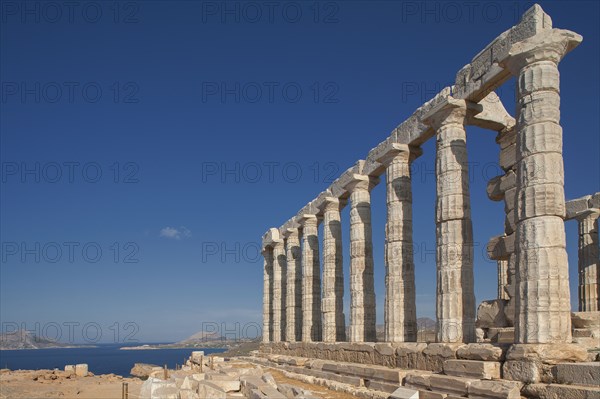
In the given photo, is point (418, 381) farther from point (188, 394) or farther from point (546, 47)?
point (546, 47)

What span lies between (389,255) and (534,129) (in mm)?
8133

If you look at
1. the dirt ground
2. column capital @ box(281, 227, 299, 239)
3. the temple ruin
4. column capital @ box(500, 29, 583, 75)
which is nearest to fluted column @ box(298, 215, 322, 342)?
the temple ruin

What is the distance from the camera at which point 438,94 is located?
18125mm

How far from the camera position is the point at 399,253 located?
Result: 806 inches

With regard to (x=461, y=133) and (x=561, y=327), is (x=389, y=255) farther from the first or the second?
(x=561, y=327)

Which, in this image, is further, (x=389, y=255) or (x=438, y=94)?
(x=389, y=255)

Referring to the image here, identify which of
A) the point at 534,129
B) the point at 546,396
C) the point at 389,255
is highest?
the point at 534,129

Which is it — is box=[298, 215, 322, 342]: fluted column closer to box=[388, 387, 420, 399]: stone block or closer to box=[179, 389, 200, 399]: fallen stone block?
box=[179, 389, 200, 399]: fallen stone block

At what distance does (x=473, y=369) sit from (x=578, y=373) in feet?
9.97

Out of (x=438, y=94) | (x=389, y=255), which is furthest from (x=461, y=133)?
(x=389, y=255)

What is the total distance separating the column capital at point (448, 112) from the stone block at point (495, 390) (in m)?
7.98

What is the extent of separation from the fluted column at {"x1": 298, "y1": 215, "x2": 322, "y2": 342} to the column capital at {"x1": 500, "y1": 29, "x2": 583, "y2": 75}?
17.7m

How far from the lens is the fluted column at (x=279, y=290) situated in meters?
35.7

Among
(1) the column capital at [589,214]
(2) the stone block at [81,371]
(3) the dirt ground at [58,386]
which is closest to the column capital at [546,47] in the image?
(1) the column capital at [589,214]
